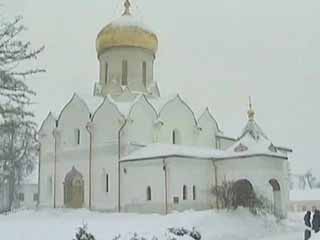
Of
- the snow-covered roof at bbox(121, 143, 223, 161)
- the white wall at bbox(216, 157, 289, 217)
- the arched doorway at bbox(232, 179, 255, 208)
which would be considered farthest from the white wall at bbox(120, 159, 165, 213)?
the arched doorway at bbox(232, 179, 255, 208)

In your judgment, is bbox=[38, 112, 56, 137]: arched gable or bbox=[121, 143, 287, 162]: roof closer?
bbox=[121, 143, 287, 162]: roof

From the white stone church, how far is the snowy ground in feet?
8.82

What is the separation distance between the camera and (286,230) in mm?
25344

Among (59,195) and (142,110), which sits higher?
(142,110)

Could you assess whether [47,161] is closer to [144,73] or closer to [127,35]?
[144,73]

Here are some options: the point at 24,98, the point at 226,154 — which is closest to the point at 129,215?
the point at 226,154

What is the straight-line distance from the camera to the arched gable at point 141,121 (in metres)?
31.6

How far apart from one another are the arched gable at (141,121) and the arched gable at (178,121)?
673mm

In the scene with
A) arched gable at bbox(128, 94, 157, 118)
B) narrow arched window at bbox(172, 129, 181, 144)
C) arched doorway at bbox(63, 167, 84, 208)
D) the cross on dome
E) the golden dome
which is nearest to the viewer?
arched gable at bbox(128, 94, 157, 118)

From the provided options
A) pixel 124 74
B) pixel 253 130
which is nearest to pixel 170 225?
pixel 253 130

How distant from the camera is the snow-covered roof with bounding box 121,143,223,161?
29.4 m

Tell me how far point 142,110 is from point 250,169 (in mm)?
7789

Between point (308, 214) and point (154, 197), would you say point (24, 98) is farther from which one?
point (154, 197)

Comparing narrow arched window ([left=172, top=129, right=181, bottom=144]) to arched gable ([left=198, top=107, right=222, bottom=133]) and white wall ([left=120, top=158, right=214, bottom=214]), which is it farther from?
white wall ([left=120, top=158, right=214, bottom=214])
